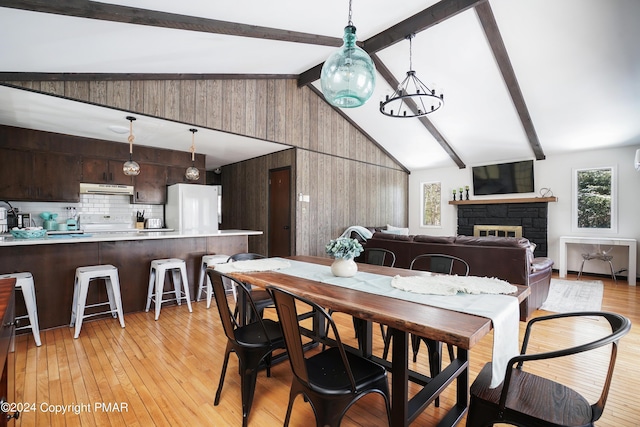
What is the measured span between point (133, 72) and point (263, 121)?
6.43 feet

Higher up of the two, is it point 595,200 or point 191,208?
point 595,200

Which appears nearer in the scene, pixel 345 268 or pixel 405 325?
pixel 405 325

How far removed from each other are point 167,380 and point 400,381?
5.81 feet

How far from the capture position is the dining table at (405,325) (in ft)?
3.95

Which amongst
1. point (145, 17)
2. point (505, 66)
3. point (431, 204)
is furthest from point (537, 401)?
point (431, 204)

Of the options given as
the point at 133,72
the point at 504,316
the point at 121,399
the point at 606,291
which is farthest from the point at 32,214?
the point at 606,291

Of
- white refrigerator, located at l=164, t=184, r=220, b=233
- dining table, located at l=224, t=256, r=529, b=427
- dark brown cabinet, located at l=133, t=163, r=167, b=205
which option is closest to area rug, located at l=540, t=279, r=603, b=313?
dining table, located at l=224, t=256, r=529, b=427

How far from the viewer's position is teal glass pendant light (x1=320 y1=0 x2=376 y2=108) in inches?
73.0

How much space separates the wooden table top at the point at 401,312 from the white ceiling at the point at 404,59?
2.68 meters

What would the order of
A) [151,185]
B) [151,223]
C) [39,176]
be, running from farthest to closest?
[151,223] < [151,185] < [39,176]

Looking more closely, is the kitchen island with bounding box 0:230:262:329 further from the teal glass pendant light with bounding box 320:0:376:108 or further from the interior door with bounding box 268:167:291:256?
the teal glass pendant light with bounding box 320:0:376:108

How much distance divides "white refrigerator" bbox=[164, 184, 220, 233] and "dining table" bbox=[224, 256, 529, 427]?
150 inches

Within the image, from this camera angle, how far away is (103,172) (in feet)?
17.0

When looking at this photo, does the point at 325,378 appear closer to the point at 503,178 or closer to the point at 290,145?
the point at 290,145
